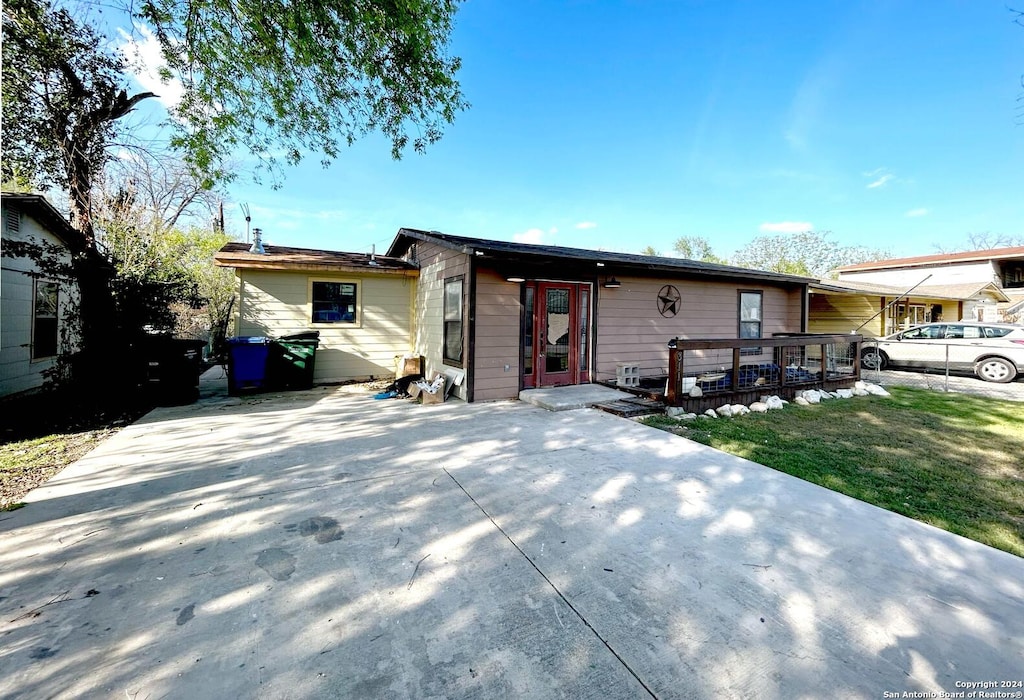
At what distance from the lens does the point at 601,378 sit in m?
7.39

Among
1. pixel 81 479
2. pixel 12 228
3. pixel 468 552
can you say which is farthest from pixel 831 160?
pixel 12 228

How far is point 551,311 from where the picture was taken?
6.95 meters

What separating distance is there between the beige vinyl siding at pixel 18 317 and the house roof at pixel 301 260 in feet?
7.44

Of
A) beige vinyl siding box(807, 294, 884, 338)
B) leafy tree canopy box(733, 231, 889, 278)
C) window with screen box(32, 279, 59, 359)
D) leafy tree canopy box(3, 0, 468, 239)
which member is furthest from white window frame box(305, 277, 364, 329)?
leafy tree canopy box(733, 231, 889, 278)

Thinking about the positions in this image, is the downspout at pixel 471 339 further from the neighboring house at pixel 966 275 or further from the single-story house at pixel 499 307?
the neighboring house at pixel 966 275

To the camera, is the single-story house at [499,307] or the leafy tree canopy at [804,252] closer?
the single-story house at [499,307]

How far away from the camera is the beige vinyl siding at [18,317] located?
6070 millimetres

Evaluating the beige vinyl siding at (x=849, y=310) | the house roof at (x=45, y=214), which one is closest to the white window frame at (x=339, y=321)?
the house roof at (x=45, y=214)

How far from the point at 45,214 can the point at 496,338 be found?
26.3 ft

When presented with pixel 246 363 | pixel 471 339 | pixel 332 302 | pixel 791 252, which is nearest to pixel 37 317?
pixel 246 363

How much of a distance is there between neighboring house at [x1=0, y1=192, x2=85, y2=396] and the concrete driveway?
4.85 m

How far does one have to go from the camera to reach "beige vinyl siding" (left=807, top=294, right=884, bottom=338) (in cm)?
1438

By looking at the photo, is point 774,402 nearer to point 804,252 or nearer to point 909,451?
point 909,451

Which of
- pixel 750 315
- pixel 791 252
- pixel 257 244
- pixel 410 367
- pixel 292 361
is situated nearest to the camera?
pixel 292 361
